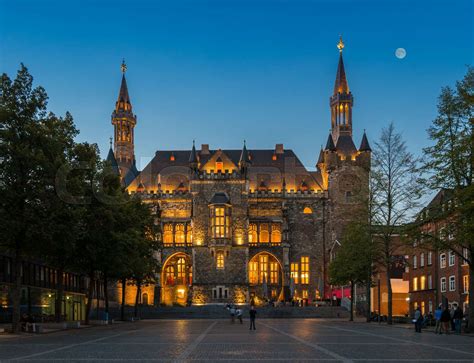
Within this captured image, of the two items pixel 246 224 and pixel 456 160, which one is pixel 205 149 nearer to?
pixel 246 224

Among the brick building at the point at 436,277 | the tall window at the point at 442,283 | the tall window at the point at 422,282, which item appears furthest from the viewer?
the tall window at the point at 422,282

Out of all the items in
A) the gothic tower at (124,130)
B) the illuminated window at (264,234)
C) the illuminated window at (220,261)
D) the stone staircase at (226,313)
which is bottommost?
the stone staircase at (226,313)

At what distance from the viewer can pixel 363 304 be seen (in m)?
83.7

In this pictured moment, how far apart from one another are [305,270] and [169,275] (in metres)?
19.5

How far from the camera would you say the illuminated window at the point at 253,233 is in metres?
107

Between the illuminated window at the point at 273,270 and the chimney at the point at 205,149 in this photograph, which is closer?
the illuminated window at the point at 273,270

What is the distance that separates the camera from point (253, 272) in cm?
10550

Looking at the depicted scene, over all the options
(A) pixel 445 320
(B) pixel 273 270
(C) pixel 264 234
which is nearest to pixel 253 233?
(C) pixel 264 234

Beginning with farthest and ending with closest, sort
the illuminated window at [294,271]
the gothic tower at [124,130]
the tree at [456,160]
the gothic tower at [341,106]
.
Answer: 1. the gothic tower at [124,130]
2. the gothic tower at [341,106]
3. the illuminated window at [294,271]
4. the tree at [456,160]

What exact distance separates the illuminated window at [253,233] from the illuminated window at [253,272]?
10.5ft

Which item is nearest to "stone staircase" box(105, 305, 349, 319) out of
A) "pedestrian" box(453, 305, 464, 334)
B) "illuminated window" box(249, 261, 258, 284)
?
"illuminated window" box(249, 261, 258, 284)

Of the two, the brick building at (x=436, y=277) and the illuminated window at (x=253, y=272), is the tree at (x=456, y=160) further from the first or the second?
the illuminated window at (x=253, y=272)

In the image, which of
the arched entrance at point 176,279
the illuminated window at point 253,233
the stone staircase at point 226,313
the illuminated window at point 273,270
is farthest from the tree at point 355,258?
the arched entrance at point 176,279

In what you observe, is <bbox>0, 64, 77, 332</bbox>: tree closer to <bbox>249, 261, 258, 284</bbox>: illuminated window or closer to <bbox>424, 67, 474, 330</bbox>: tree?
<bbox>424, 67, 474, 330</bbox>: tree
